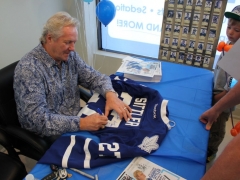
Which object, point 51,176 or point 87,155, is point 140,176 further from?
point 51,176

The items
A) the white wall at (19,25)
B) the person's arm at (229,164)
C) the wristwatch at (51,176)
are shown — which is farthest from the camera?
the white wall at (19,25)

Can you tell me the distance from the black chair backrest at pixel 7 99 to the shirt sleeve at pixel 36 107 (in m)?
0.09

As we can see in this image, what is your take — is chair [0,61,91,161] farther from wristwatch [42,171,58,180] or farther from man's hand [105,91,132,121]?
man's hand [105,91,132,121]

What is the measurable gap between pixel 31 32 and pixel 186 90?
153 cm

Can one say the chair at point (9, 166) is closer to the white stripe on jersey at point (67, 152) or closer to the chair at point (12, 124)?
the chair at point (12, 124)

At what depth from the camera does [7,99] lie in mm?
1264

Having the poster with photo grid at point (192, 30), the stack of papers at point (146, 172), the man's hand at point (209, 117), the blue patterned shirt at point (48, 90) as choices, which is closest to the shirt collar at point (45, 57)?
the blue patterned shirt at point (48, 90)

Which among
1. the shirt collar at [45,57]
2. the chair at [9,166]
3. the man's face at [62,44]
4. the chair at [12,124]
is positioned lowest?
the chair at [9,166]

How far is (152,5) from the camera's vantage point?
233cm

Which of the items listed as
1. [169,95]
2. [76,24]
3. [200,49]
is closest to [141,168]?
[169,95]

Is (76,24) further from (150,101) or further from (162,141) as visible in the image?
(162,141)

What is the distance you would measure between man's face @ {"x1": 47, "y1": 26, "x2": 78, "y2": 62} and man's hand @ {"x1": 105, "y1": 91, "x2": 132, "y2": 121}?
389 mm

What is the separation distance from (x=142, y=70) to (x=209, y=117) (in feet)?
2.17

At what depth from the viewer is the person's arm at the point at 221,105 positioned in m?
1.09
